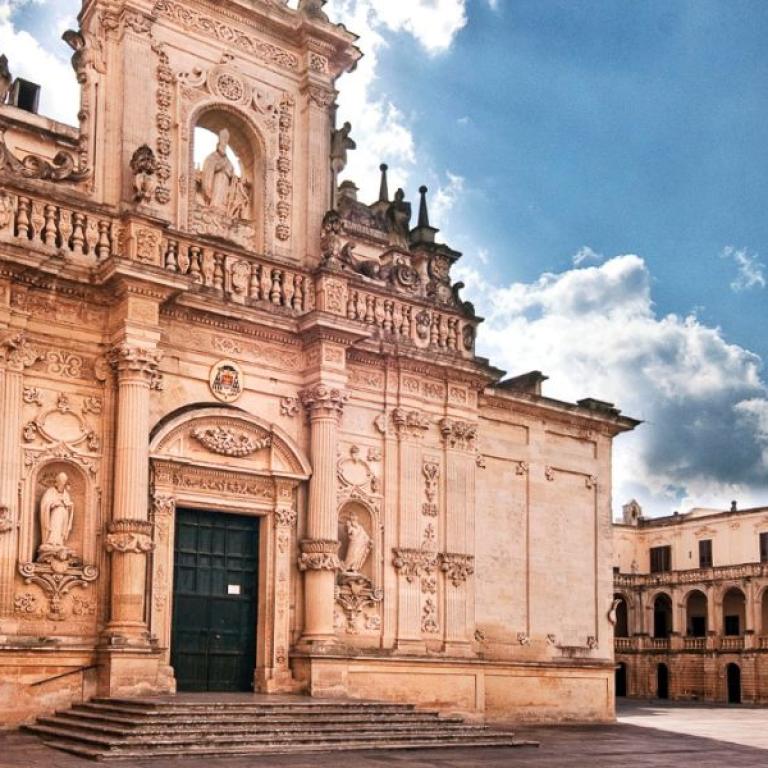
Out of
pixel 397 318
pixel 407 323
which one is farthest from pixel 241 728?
pixel 407 323

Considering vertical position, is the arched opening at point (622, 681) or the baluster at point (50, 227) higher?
the baluster at point (50, 227)

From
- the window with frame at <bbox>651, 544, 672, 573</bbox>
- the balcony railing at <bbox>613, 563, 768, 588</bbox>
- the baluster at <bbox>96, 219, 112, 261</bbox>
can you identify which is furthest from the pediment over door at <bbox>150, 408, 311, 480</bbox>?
the window with frame at <bbox>651, 544, 672, 573</bbox>

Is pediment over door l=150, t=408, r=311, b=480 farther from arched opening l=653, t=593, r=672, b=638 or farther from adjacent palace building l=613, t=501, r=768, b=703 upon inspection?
arched opening l=653, t=593, r=672, b=638

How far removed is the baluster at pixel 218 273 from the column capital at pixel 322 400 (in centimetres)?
244

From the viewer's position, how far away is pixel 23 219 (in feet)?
63.0

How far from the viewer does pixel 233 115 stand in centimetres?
2256

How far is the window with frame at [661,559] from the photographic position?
66312 mm

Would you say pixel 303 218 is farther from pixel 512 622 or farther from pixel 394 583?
pixel 512 622

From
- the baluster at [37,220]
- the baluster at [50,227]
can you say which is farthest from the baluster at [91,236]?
the baluster at [37,220]

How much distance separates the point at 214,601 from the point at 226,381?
12.2 ft

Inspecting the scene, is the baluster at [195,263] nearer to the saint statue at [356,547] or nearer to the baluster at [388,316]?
the baluster at [388,316]

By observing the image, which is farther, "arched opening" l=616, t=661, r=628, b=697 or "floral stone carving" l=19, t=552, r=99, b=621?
"arched opening" l=616, t=661, r=628, b=697

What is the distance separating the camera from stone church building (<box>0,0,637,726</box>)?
1883cm

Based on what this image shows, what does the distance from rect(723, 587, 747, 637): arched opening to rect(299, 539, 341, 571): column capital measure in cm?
4403
